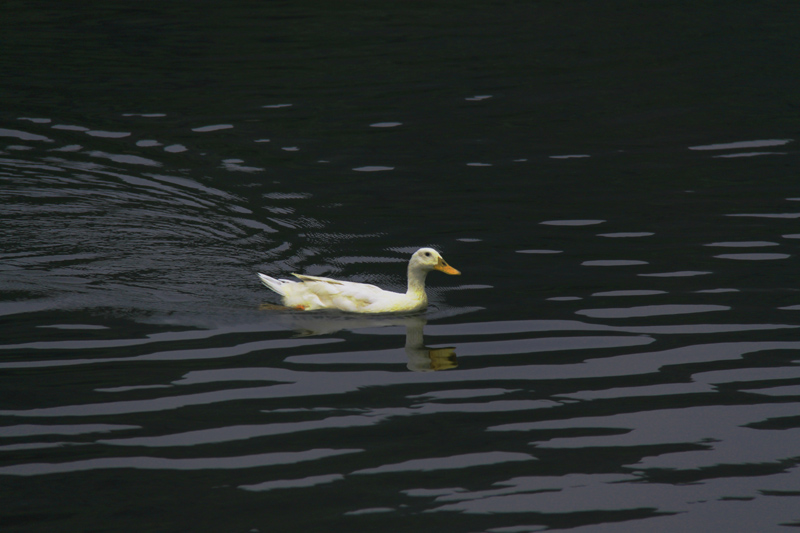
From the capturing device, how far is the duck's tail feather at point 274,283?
10797 mm

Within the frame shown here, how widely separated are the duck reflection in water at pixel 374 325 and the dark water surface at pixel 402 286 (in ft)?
0.14

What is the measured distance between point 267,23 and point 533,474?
22292mm

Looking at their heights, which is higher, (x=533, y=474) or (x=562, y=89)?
(x=562, y=89)

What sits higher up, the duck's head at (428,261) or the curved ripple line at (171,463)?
the duck's head at (428,261)

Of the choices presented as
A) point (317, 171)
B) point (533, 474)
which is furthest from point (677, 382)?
point (317, 171)

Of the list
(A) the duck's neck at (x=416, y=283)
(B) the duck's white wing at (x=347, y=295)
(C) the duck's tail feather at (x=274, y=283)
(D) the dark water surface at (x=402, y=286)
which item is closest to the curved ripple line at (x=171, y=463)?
(D) the dark water surface at (x=402, y=286)

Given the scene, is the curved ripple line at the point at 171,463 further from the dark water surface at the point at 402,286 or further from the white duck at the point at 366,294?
the white duck at the point at 366,294

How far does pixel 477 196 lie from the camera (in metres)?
14.4

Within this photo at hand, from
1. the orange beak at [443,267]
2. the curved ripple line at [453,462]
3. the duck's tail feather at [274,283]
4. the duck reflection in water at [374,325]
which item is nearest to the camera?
the curved ripple line at [453,462]

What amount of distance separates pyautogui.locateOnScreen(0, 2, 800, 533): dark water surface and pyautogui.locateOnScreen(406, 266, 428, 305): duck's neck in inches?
13.0

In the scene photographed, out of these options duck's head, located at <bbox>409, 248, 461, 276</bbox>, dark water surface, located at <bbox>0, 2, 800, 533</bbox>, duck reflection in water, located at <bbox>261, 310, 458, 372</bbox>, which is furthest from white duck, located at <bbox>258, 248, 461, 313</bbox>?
dark water surface, located at <bbox>0, 2, 800, 533</bbox>

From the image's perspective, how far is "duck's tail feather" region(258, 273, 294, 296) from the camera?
10.8m

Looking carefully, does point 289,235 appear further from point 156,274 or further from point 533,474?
point 533,474

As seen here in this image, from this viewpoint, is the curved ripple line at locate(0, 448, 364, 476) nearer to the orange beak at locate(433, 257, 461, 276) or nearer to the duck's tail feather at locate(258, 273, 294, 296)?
the orange beak at locate(433, 257, 461, 276)
